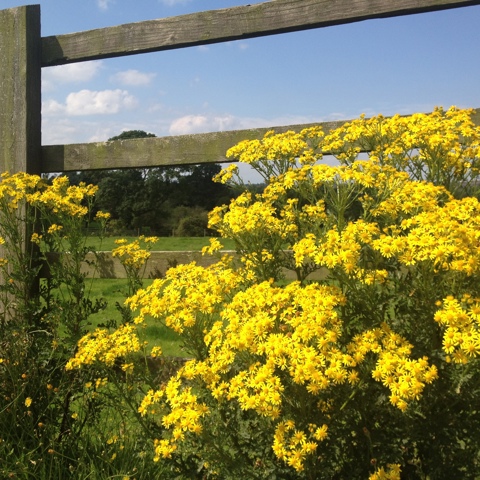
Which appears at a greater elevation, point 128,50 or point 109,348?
point 128,50

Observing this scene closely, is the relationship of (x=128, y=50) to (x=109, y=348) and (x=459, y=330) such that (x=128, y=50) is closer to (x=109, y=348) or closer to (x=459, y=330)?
(x=109, y=348)

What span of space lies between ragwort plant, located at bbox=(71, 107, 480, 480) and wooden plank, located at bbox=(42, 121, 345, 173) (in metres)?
0.86

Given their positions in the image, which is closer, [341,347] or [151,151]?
[341,347]

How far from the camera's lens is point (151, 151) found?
3.44 metres

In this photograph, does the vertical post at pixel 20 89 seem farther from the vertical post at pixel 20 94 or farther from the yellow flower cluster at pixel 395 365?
the yellow flower cluster at pixel 395 365

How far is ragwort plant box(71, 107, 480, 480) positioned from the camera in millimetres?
1807

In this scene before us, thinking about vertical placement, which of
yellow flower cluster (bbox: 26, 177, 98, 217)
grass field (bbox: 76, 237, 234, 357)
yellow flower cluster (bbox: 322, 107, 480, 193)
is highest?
yellow flower cluster (bbox: 322, 107, 480, 193)

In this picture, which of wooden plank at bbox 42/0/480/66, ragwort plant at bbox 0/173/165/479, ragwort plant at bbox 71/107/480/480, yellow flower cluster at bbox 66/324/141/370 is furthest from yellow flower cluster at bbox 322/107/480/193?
ragwort plant at bbox 0/173/165/479

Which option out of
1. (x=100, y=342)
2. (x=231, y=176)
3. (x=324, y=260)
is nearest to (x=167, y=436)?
(x=100, y=342)

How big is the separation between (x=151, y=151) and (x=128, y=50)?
2.31 feet

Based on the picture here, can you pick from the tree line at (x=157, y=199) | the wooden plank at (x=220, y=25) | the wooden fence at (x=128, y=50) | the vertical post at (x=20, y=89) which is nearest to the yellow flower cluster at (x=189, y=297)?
the wooden fence at (x=128, y=50)

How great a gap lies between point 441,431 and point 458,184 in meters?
1.28

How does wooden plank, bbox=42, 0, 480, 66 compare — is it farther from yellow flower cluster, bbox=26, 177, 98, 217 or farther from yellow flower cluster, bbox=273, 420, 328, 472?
yellow flower cluster, bbox=273, 420, 328, 472

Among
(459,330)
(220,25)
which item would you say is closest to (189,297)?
(459,330)
